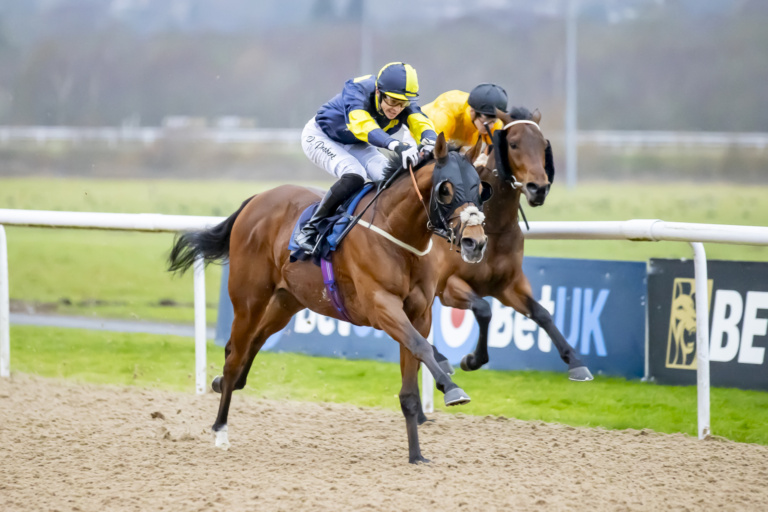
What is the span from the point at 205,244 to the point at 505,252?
1.67 metres

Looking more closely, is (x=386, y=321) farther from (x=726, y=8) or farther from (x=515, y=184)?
(x=726, y=8)

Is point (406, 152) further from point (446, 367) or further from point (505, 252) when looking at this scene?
point (446, 367)

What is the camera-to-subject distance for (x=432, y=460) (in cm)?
402

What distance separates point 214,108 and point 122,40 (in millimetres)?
3133

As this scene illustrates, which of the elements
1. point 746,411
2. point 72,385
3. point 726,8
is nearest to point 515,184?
point 746,411

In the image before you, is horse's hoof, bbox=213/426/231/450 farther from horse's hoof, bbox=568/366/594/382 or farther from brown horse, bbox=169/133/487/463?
horse's hoof, bbox=568/366/594/382

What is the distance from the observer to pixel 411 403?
397cm

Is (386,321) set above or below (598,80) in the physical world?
below

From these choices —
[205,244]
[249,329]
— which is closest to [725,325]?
[249,329]

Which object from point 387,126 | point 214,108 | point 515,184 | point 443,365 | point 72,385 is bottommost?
point 72,385

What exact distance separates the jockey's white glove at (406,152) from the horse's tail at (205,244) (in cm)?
126

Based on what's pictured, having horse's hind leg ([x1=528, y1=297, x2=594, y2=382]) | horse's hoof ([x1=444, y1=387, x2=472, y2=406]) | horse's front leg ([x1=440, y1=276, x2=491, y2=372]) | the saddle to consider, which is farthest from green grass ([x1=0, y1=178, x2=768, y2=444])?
horse's hoof ([x1=444, y1=387, x2=472, y2=406])

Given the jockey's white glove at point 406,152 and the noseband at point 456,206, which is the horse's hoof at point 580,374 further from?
the jockey's white glove at point 406,152

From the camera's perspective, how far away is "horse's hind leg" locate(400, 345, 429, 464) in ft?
13.0
